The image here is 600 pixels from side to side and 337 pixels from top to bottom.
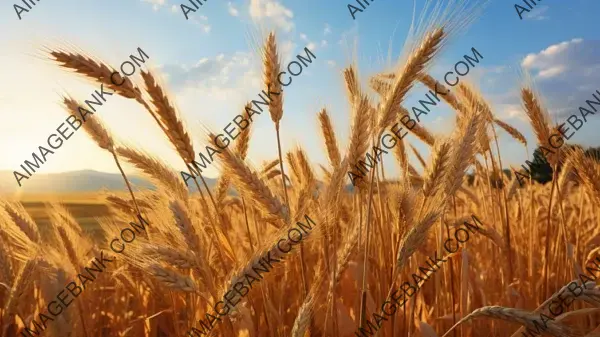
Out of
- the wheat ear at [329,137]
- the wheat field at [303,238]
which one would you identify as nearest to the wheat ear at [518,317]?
the wheat field at [303,238]

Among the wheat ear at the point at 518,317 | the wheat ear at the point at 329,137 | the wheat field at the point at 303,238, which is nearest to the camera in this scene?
the wheat ear at the point at 518,317

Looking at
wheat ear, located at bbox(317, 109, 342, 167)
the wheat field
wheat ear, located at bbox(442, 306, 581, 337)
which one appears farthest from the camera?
wheat ear, located at bbox(317, 109, 342, 167)

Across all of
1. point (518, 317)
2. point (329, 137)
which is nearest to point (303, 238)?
point (518, 317)

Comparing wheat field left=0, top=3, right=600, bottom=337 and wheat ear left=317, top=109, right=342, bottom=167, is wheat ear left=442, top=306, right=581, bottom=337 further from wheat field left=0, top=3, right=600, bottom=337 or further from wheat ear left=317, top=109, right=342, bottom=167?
wheat ear left=317, top=109, right=342, bottom=167

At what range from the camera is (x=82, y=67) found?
5.23 feet

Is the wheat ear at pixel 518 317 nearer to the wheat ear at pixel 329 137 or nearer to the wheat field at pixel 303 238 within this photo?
the wheat field at pixel 303 238

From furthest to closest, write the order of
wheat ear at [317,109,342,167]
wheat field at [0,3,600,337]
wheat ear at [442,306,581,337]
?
wheat ear at [317,109,342,167], wheat field at [0,3,600,337], wheat ear at [442,306,581,337]

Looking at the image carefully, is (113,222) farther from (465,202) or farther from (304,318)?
(465,202)

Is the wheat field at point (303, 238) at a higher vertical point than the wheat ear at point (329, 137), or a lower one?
lower

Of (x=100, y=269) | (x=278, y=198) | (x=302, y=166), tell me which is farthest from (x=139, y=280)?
(x=278, y=198)

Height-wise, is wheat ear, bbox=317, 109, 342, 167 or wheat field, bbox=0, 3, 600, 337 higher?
wheat ear, bbox=317, 109, 342, 167

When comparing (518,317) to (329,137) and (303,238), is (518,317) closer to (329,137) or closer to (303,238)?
(303,238)

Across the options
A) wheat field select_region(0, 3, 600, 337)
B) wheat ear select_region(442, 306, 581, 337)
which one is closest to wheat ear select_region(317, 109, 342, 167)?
wheat field select_region(0, 3, 600, 337)

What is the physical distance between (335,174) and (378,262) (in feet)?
2.80
